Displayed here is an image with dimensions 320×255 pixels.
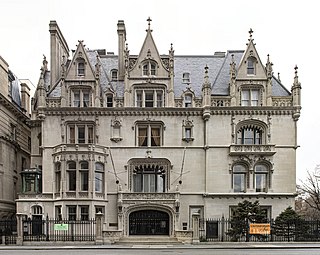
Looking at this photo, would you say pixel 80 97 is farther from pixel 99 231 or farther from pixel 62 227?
pixel 99 231

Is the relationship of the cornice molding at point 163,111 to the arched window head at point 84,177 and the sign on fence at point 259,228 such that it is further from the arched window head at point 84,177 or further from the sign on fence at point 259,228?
the sign on fence at point 259,228

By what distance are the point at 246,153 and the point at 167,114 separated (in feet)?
28.8

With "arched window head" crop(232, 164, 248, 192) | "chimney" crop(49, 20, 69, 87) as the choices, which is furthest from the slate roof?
"arched window head" crop(232, 164, 248, 192)

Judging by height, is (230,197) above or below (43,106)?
below

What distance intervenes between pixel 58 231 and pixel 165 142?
45.1 ft

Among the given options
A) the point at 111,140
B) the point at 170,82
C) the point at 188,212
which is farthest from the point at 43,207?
the point at 170,82

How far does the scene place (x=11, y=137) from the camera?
48.6 meters

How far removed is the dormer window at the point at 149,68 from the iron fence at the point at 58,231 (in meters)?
16.2

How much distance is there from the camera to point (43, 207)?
139 ft

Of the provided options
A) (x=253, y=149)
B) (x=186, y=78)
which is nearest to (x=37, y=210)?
(x=186, y=78)

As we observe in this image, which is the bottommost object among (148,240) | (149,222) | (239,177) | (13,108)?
(148,240)

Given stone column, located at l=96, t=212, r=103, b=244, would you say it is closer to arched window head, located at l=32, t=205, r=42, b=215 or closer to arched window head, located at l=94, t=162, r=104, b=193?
arched window head, located at l=94, t=162, r=104, b=193

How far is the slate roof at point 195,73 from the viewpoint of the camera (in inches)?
1812

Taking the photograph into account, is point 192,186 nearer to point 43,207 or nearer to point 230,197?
point 230,197
